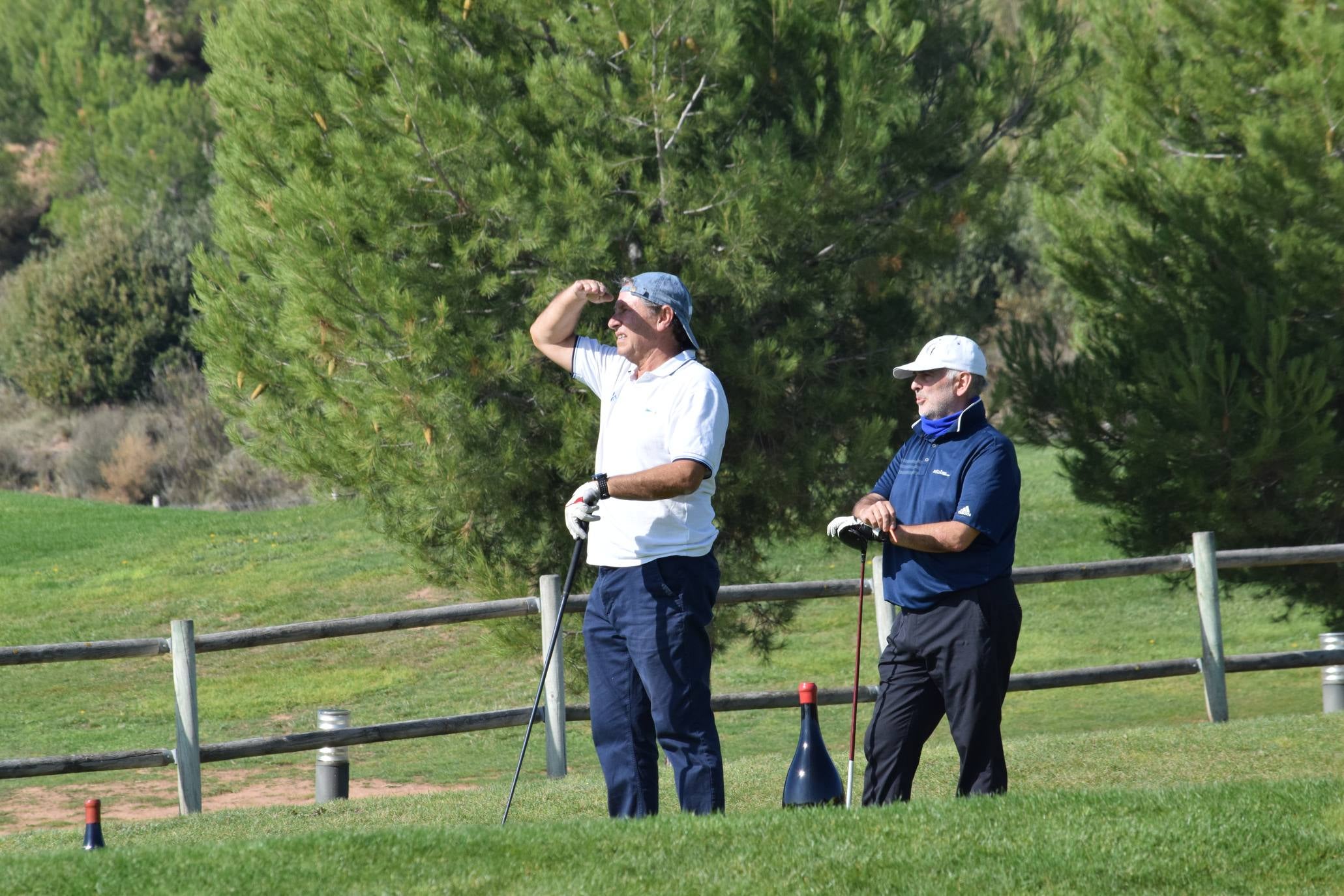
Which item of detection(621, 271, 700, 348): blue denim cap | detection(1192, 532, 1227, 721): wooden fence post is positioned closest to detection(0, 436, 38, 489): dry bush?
detection(1192, 532, 1227, 721): wooden fence post

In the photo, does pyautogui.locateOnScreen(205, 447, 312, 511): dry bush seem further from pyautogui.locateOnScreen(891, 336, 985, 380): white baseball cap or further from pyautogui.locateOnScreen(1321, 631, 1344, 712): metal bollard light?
pyautogui.locateOnScreen(891, 336, 985, 380): white baseball cap

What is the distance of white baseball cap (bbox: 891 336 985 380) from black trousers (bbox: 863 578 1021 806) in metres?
0.69

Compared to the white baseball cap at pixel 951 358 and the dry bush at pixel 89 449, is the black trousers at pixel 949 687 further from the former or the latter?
the dry bush at pixel 89 449

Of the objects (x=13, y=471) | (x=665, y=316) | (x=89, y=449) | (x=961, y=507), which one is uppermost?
(x=665, y=316)

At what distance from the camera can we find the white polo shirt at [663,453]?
4.61 meters

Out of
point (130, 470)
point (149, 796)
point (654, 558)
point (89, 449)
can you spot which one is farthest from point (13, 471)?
point (654, 558)

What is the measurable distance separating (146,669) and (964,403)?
53.9ft

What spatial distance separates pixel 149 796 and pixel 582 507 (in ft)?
30.1

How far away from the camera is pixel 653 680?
457cm

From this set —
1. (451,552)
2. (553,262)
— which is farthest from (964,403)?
(451,552)

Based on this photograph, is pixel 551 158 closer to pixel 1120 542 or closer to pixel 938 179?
pixel 938 179

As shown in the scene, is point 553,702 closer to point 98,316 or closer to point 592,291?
point 592,291

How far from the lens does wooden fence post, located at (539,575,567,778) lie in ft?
26.2

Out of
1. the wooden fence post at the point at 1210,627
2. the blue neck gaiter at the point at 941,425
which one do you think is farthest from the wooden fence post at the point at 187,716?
the wooden fence post at the point at 1210,627
